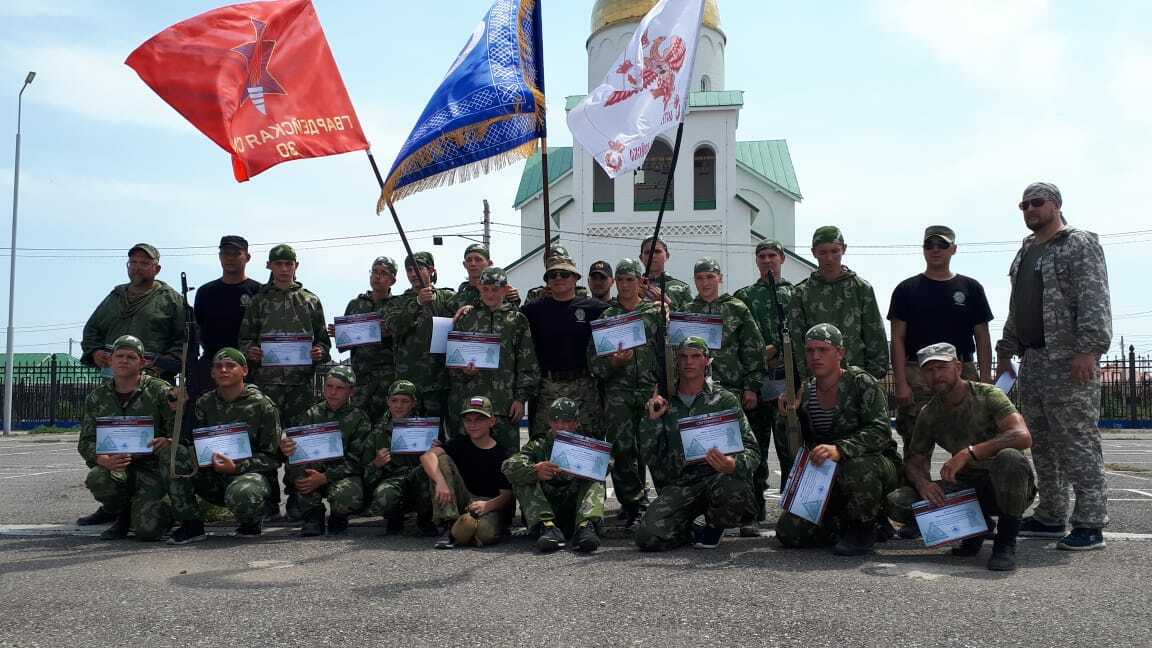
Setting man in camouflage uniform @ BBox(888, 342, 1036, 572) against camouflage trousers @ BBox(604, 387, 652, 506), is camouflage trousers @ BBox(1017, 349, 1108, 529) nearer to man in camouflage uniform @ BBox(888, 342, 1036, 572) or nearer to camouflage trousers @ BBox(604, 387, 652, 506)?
man in camouflage uniform @ BBox(888, 342, 1036, 572)

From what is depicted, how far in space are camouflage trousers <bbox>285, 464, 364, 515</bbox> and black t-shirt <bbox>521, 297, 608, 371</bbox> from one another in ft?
5.53

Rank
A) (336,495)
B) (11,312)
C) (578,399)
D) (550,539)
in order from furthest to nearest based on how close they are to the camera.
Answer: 1. (11,312)
2. (578,399)
3. (336,495)
4. (550,539)

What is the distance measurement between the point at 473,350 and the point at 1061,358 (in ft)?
13.4

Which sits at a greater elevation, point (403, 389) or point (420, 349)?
point (420, 349)

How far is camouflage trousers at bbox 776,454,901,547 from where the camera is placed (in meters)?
5.60

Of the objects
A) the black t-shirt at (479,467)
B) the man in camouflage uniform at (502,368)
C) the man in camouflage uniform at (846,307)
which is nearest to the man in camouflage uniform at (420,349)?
the man in camouflage uniform at (502,368)

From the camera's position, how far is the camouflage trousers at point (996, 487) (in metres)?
5.23

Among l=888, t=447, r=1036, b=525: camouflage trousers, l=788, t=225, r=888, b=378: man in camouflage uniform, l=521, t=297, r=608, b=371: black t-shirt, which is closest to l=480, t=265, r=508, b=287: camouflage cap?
l=521, t=297, r=608, b=371: black t-shirt

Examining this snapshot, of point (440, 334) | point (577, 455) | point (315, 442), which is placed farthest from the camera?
point (440, 334)

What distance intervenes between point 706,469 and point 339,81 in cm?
418

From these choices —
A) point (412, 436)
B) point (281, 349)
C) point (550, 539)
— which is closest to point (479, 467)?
point (412, 436)

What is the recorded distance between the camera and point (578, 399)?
6.93 m

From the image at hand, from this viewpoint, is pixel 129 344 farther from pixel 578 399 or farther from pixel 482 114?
pixel 578 399

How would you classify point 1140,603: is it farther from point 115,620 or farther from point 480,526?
point 115,620
